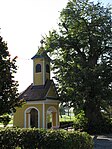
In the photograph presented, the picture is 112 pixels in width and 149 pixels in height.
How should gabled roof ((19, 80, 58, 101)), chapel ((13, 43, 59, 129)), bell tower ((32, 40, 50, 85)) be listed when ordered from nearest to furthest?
chapel ((13, 43, 59, 129))
gabled roof ((19, 80, 58, 101))
bell tower ((32, 40, 50, 85))

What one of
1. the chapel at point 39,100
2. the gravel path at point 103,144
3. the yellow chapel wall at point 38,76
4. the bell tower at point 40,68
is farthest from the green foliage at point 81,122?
the gravel path at point 103,144

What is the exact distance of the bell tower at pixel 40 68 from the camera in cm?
3688

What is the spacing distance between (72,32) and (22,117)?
12742 millimetres

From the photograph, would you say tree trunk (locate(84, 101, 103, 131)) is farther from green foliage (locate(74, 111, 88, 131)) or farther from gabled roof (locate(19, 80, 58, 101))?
gabled roof (locate(19, 80, 58, 101))

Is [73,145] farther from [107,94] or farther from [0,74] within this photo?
[107,94]

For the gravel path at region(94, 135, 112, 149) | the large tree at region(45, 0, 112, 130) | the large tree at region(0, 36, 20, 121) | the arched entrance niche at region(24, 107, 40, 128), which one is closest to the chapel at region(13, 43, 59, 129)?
the arched entrance niche at region(24, 107, 40, 128)

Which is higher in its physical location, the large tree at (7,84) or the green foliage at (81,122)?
the large tree at (7,84)

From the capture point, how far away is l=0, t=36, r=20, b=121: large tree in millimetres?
13859

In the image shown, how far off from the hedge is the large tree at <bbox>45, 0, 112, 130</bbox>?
16837mm

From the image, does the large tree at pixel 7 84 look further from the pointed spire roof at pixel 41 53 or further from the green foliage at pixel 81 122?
the pointed spire roof at pixel 41 53

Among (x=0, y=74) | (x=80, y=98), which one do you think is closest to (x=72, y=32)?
(x=80, y=98)

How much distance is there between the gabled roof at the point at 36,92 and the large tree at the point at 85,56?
103 inches

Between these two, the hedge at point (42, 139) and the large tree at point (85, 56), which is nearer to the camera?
the hedge at point (42, 139)

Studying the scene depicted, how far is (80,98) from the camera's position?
98.3ft
